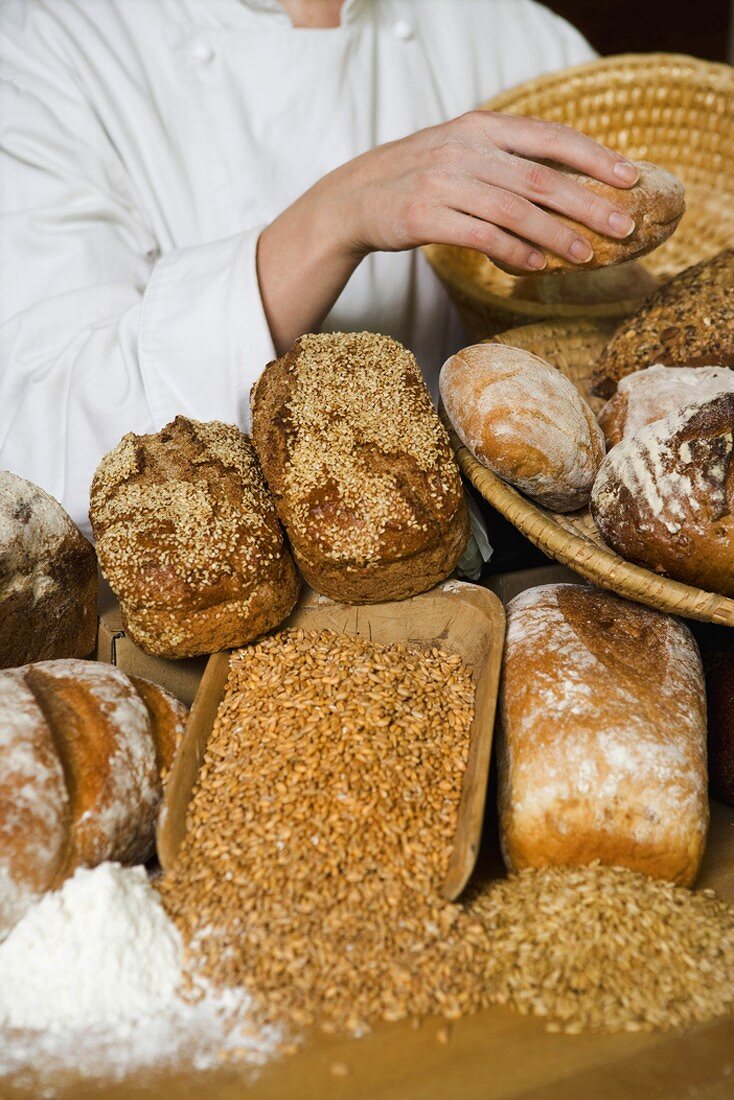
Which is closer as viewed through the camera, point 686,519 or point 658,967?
point 658,967

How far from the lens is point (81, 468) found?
1.44 m

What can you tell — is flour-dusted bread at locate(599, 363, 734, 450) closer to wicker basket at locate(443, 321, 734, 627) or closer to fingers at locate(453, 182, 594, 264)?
wicker basket at locate(443, 321, 734, 627)

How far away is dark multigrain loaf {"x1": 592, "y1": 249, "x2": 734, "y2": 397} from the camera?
1.38m

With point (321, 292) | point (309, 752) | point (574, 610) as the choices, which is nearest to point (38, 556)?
point (309, 752)

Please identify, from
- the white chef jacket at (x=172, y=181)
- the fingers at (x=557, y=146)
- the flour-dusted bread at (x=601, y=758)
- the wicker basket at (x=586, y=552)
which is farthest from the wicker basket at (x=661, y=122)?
the flour-dusted bread at (x=601, y=758)

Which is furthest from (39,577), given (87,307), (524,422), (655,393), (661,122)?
(661,122)

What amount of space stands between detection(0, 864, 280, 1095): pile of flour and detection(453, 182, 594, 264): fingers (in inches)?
37.2

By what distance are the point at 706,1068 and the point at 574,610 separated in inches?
21.0

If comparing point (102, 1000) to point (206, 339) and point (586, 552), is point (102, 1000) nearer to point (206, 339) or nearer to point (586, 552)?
point (586, 552)

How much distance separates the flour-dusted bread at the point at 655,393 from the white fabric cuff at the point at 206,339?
51 centimetres

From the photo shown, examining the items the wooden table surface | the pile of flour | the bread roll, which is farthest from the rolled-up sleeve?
the wooden table surface

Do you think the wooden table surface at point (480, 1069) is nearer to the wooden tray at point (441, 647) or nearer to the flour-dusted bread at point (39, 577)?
the wooden tray at point (441, 647)

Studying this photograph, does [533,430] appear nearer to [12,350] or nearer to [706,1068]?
[706,1068]

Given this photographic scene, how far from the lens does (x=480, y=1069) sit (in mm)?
810
